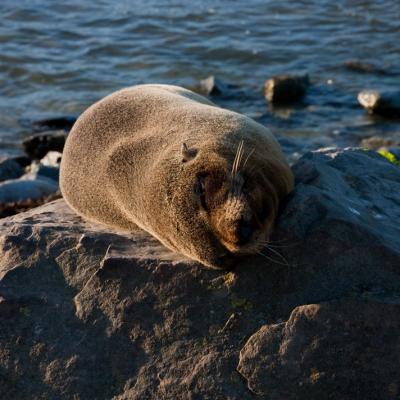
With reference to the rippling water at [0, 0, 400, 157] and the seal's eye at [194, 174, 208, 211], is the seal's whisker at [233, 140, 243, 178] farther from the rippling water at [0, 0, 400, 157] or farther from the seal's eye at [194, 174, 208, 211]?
the rippling water at [0, 0, 400, 157]

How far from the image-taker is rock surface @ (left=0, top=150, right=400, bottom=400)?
3.83m

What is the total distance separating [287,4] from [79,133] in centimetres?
1469

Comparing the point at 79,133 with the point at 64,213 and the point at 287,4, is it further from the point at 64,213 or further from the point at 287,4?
the point at 287,4

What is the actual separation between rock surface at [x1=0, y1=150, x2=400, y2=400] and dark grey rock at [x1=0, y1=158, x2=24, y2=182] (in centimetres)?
698

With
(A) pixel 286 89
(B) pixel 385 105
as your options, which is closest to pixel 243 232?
(B) pixel 385 105

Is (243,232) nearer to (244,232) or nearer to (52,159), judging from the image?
(244,232)

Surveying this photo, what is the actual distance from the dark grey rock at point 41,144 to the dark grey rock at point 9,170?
78cm

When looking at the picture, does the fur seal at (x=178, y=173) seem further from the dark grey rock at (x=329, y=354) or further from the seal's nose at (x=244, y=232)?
the dark grey rock at (x=329, y=354)

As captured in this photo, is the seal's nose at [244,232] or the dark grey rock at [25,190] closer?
the seal's nose at [244,232]

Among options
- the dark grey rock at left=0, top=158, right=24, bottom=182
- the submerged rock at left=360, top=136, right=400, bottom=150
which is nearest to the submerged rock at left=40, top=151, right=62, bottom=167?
the dark grey rock at left=0, top=158, right=24, bottom=182

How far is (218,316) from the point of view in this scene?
4195 mm

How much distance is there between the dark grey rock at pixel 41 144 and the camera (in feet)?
42.0

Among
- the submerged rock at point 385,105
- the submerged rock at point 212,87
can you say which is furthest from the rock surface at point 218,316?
the submerged rock at point 212,87

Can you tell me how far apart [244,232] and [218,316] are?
499 millimetres
